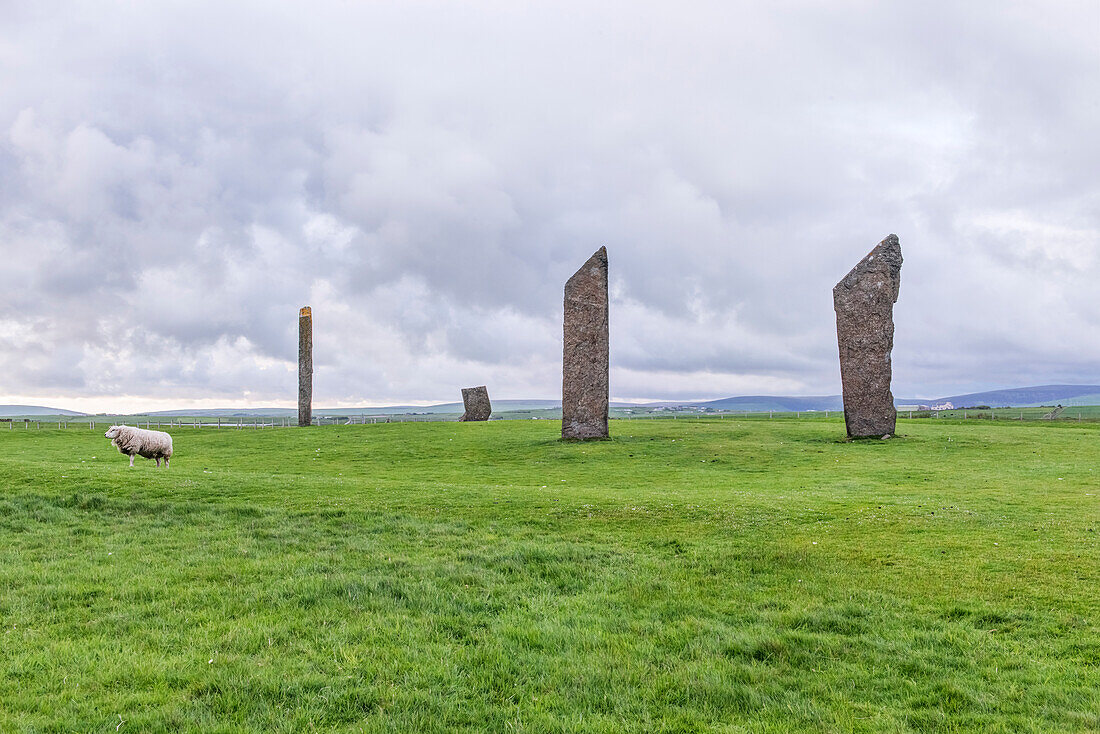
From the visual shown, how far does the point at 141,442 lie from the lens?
22.0 meters

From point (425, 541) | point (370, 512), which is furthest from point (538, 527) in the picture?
point (370, 512)

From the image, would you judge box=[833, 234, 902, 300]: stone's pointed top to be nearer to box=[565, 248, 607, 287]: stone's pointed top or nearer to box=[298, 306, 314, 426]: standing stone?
box=[565, 248, 607, 287]: stone's pointed top

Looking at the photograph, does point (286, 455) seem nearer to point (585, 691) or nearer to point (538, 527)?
point (538, 527)

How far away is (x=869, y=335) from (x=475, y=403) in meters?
31.3

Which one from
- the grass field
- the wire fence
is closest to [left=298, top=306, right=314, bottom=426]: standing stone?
the wire fence

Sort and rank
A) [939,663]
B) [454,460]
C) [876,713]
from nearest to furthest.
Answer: [876,713] → [939,663] → [454,460]

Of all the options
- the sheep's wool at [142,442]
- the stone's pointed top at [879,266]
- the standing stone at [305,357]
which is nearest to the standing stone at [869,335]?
the stone's pointed top at [879,266]

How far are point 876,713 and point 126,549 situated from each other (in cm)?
1120

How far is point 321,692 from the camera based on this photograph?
607 centimetres

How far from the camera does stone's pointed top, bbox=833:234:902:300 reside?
100 ft

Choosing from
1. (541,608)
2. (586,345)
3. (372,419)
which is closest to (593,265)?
(586,345)

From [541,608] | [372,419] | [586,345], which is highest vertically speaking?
[586,345]

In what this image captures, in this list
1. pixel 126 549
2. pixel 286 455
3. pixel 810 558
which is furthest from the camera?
pixel 286 455

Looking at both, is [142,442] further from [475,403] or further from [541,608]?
[475,403]
